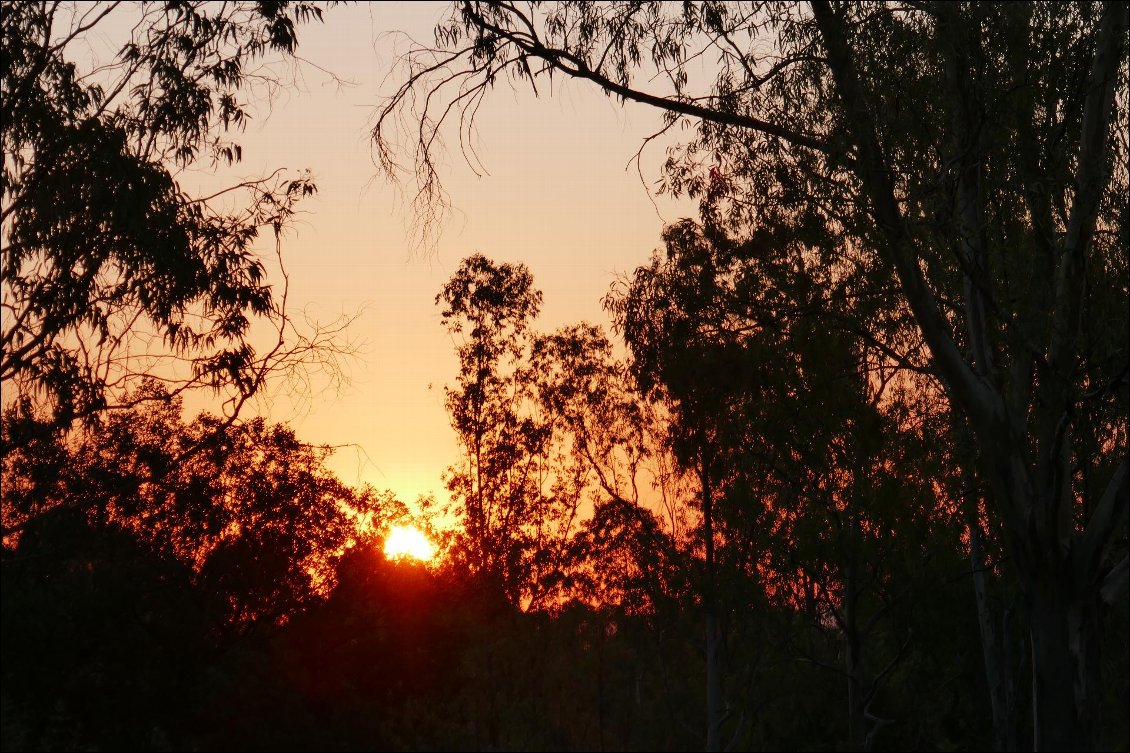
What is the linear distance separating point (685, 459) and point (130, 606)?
11.0 meters

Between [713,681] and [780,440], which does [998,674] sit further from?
[780,440]

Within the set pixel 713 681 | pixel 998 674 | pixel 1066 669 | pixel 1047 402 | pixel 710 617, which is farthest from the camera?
pixel 710 617

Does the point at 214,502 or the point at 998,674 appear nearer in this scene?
the point at 214,502

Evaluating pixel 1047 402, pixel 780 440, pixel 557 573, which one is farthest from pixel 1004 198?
pixel 557 573

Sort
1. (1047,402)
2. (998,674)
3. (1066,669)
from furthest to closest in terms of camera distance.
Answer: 1. (998,674)
2. (1047,402)
3. (1066,669)

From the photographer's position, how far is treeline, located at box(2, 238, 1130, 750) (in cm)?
1594

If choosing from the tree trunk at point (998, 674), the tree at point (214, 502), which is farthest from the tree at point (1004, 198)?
the tree trunk at point (998, 674)

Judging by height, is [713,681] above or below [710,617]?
below

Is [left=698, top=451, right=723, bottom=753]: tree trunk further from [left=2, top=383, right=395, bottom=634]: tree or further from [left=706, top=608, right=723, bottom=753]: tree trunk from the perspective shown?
[left=2, top=383, right=395, bottom=634]: tree

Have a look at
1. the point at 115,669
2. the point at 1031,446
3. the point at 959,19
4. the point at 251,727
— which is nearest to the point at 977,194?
the point at 959,19

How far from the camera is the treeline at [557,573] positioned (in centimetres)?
1594

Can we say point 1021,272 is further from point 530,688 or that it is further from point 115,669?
point 530,688

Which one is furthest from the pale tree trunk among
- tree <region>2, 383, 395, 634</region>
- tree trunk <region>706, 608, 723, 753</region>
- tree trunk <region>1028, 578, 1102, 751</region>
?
tree trunk <region>706, 608, 723, 753</region>

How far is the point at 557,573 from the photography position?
32.1 metres
